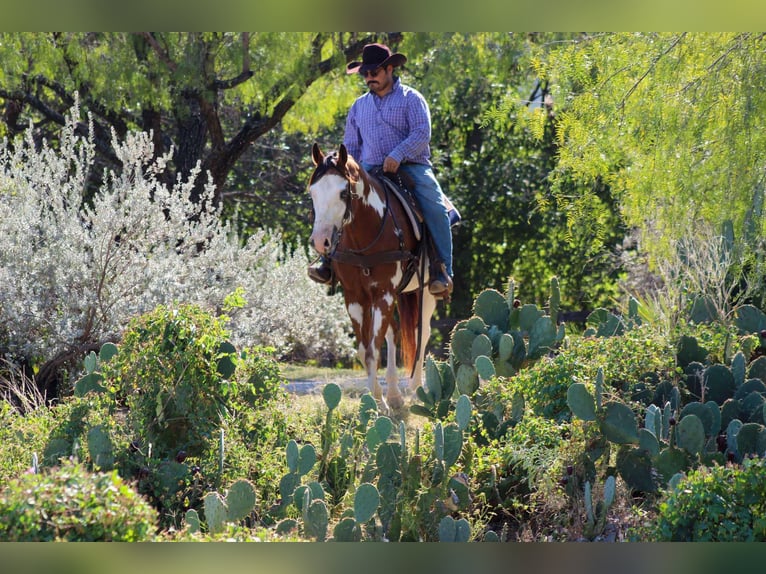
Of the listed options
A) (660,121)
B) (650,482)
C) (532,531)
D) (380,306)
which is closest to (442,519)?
(532,531)

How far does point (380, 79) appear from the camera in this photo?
8.23 metres

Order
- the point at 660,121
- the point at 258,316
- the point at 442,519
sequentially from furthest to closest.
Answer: the point at 258,316
the point at 660,121
the point at 442,519

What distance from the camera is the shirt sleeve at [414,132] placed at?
813 cm

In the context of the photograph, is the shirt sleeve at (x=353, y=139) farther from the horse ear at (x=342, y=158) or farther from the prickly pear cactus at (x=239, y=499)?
the prickly pear cactus at (x=239, y=499)

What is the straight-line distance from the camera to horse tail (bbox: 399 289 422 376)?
894 cm

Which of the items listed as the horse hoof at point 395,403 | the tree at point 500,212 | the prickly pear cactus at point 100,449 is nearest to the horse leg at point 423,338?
the horse hoof at point 395,403

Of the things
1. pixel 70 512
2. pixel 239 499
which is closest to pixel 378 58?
pixel 239 499

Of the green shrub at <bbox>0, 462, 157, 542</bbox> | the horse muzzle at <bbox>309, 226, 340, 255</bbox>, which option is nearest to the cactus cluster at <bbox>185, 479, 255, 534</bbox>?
the green shrub at <bbox>0, 462, 157, 542</bbox>

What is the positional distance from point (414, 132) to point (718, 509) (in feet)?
15.0

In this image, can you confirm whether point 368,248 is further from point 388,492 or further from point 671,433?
point 671,433

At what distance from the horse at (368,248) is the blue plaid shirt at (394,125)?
427 mm

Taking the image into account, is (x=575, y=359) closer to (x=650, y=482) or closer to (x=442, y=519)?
(x=650, y=482)

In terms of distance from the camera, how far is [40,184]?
8.63 meters

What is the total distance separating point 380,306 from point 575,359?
2.16 meters
